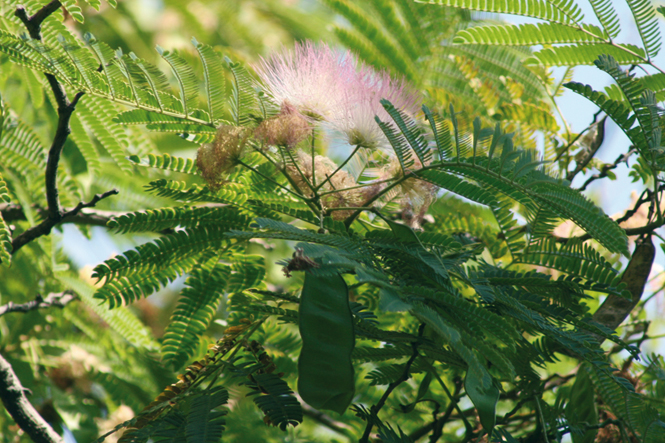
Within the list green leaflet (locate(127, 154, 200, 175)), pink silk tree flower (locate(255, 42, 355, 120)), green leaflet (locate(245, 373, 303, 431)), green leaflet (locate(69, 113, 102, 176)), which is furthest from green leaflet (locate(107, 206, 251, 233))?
green leaflet (locate(69, 113, 102, 176))

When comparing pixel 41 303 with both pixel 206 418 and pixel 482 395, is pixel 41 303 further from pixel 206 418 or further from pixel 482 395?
pixel 482 395

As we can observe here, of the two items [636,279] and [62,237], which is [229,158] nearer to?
[636,279]

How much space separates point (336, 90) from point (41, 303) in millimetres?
1916

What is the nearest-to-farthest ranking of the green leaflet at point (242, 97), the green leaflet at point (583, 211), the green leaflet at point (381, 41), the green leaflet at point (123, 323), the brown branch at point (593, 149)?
the green leaflet at point (583, 211), the green leaflet at point (242, 97), the brown branch at point (593, 149), the green leaflet at point (123, 323), the green leaflet at point (381, 41)

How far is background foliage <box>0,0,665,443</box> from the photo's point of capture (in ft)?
4.84

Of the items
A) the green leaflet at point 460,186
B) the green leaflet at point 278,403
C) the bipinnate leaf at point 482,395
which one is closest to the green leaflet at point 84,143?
the green leaflet at point 278,403

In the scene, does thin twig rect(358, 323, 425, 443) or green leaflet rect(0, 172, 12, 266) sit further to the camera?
green leaflet rect(0, 172, 12, 266)

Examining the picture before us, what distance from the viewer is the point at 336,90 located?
172 centimetres

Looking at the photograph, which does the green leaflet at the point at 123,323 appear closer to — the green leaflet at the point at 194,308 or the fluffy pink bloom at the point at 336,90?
the green leaflet at the point at 194,308

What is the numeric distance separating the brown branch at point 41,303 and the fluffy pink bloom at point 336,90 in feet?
5.35

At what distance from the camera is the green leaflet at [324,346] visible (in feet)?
4.23

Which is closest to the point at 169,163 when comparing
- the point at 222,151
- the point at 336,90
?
the point at 222,151

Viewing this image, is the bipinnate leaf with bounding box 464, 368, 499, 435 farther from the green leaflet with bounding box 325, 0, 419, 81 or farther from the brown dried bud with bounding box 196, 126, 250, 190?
the green leaflet with bounding box 325, 0, 419, 81

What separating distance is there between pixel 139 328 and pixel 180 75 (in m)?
1.46
